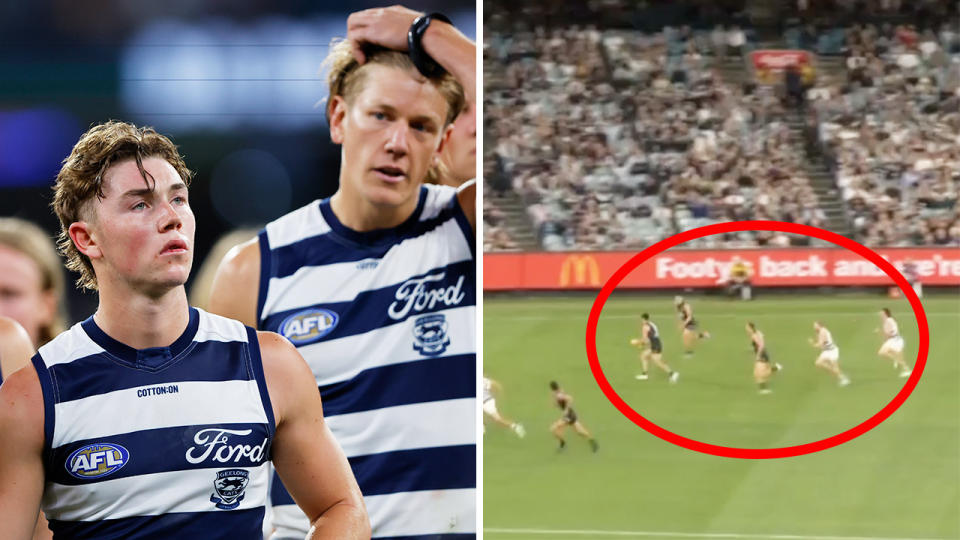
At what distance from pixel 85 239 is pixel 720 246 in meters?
9.76

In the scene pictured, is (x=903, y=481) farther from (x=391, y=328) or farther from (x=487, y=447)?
(x=391, y=328)

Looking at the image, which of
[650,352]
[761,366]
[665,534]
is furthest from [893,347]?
[665,534]

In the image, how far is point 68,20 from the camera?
89.1 inches

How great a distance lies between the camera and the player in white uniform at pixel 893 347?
9.12 metres

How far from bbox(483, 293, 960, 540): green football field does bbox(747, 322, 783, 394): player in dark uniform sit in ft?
0.37

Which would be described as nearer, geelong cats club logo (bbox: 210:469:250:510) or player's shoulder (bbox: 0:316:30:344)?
geelong cats club logo (bbox: 210:469:250:510)

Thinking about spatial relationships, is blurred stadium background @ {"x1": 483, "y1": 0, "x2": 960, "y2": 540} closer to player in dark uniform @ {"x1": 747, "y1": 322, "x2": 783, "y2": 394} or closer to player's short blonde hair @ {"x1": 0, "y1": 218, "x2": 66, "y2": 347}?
player in dark uniform @ {"x1": 747, "y1": 322, "x2": 783, "y2": 394}

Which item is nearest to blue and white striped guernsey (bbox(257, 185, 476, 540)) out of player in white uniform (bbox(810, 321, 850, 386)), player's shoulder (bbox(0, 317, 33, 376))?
player's shoulder (bbox(0, 317, 33, 376))

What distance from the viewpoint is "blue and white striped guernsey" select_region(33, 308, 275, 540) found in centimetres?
203

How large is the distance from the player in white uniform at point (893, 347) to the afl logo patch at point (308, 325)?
7.48 m

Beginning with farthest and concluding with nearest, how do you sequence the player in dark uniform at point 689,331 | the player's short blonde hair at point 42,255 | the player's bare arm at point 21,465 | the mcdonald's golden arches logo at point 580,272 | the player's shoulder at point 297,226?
the mcdonald's golden arches logo at point 580,272 → the player in dark uniform at point 689,331 → the player's shoulder at point 297,226 → the player's short blonde hair at point 42,255 → the player's bare arm at point 21,465

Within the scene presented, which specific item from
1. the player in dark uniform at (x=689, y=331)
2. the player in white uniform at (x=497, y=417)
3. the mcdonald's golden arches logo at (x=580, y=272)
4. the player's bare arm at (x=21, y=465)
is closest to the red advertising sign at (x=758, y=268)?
the mcdonald's golden arches logo at (x=580, y=272)

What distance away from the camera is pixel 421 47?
2.27 m

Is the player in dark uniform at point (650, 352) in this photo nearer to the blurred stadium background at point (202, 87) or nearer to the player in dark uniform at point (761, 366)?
the player in dark uniform at point (761, 366)
